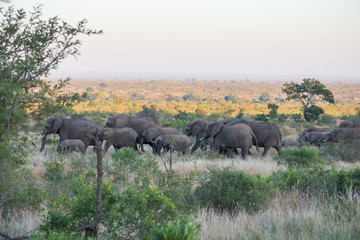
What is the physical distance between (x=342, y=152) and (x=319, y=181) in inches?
294

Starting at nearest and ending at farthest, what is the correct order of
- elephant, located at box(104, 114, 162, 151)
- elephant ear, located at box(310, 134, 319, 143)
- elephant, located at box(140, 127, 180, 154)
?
→ elephant, located at box(140, 127, 180, 154) → elephant, located at box(104, 114, 162, 151) → elephant ear, located at box(310, 134, 319, 143)

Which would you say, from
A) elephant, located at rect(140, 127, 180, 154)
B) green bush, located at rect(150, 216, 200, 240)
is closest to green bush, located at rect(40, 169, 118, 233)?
green bush, located at rect(150, 216, 200, 240)

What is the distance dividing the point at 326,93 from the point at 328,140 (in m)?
24.8

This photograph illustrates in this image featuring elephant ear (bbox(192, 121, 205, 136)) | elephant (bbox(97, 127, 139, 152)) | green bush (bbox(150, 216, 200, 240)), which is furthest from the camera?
elephant ear (bbox(192, 121, 205, 136))

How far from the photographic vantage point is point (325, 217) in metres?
5.66

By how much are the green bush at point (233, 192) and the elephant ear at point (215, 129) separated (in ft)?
27.5

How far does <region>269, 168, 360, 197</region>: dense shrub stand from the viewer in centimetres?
761

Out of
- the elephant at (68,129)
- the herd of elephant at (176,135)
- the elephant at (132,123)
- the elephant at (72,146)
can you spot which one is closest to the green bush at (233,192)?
the herd of elephant at (176,135)

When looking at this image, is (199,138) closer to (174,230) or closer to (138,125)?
(138,125)

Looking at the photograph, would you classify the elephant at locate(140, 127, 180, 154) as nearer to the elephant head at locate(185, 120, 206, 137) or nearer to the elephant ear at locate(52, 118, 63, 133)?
the elephant head at locate(185, 120, 206, 137)

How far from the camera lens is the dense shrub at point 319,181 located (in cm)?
761

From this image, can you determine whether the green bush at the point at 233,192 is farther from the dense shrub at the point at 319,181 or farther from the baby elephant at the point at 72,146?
the baby elephant at the point at 72,146

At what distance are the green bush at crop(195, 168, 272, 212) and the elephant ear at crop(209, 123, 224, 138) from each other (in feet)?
27.5

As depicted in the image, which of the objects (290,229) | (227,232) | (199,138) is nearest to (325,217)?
(290,229)
